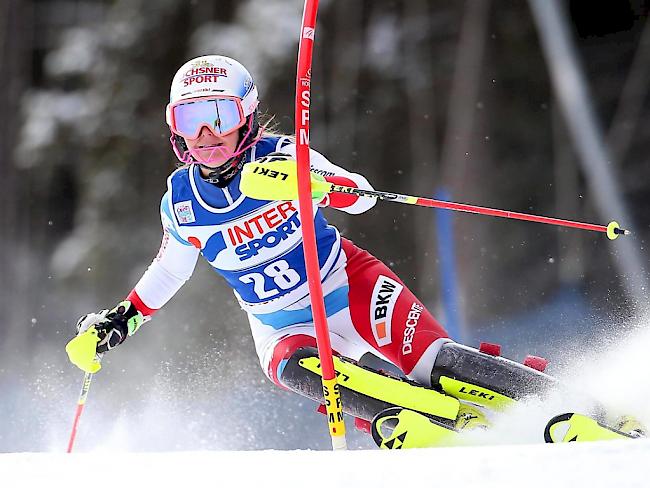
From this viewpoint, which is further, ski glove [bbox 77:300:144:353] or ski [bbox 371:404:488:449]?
ski glove [bbox 77:300:144:353]

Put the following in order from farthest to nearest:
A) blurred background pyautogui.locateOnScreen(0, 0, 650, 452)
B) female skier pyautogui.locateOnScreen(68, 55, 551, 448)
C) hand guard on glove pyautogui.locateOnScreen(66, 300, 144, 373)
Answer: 1. blurred background pyautogui.locateOnScreen(0, 0, 650, 452)
2. hand guard on glove pyautogui.locateOnScreen(66, 300, 144, 373)
3. female skier pyautogui.locateOnScreen(68, 55, 551, 448)

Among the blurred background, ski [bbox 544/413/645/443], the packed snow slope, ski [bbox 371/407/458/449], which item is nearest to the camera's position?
the packed snow slope

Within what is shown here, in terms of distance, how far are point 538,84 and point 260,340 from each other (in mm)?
3020

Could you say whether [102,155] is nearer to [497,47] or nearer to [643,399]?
[497,47]

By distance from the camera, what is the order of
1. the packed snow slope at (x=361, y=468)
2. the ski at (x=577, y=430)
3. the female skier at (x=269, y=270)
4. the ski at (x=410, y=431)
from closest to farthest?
the packed snow slope at (x=361, y=468)
the ski at (x=577, y=430)
the ski at (x=410, y=431)
the female skier at (x=269, y=270)

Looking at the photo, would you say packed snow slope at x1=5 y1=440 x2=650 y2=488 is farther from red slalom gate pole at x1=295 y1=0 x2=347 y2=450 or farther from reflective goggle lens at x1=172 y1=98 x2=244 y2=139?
reflective goggle lens at x1=172 y1=98 x2=244 y2=139

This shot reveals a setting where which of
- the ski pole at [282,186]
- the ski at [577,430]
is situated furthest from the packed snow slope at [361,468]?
the ski pole at [282,186]

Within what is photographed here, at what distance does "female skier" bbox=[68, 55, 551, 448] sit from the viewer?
88.4 inches

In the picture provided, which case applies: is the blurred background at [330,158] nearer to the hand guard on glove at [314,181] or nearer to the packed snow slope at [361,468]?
the hand guard on glove at [314,181]

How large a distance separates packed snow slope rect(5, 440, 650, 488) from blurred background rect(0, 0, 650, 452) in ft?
8.88

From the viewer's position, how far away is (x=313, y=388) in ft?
7.21

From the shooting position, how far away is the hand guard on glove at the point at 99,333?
2398 millimetres

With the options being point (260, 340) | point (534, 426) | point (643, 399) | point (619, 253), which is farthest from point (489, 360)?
point (619, 253)

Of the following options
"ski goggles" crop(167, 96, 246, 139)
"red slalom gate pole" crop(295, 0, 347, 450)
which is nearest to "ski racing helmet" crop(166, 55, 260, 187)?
"ski goggles" crop(167, 96, 246, 139)
